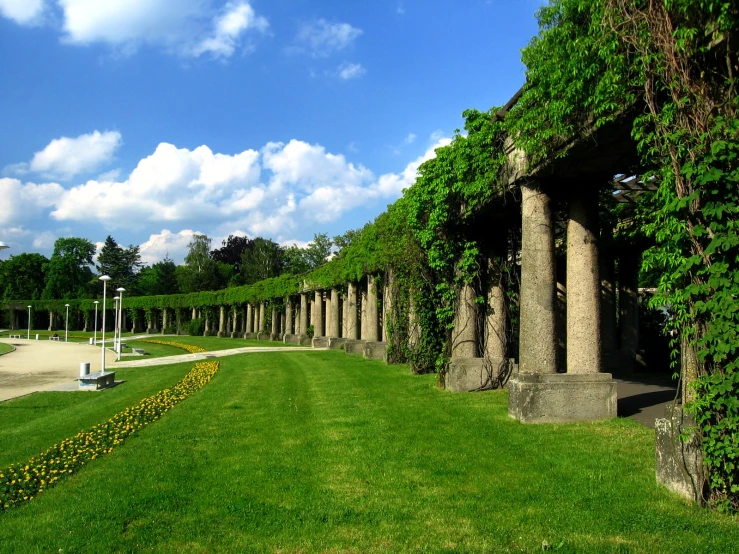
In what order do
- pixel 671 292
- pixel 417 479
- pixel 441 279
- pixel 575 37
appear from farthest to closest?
pixel 441 279
pixel 575 37
pixel 417 479
pixel 671 292

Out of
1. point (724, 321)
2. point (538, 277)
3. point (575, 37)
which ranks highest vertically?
point (575, 37)

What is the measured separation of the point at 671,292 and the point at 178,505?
16.6ft

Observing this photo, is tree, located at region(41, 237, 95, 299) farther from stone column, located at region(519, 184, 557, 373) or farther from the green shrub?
stone column, located at region(519, 184, 557, 373)

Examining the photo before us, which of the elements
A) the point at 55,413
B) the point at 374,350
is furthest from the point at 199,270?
the point at 55,413

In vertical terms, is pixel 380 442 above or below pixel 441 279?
below

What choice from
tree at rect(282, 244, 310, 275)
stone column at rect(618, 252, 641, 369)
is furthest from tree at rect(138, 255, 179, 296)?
stone column at rect(618, 252, 641, 369)

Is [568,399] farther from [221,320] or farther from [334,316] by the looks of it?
[221,320]

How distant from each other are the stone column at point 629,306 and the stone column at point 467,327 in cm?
763

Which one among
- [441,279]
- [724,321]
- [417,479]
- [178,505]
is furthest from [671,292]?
[441,279]

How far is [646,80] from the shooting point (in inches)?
215

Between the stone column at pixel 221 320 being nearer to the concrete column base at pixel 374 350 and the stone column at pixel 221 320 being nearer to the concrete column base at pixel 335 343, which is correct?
the concrete column base at pixel 335 343

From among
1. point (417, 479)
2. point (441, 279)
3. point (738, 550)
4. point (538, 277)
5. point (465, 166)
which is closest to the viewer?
point (738, 550)

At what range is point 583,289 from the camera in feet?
28.9

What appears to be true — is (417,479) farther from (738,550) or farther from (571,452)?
(738,550)
